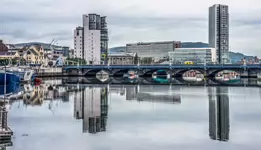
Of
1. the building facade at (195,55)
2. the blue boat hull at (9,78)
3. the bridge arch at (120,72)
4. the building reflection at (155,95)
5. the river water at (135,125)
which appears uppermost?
the building facade at (195,55)

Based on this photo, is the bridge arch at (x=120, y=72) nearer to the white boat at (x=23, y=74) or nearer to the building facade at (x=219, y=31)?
the white boat at (x=23, y=74)

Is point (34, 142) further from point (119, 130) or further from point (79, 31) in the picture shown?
point (79, 31)

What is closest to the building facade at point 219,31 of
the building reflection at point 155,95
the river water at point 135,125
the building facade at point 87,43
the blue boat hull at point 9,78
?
the building facade at point 87,43

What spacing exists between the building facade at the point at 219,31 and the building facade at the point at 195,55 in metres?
4.80

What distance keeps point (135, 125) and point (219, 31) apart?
480 feet

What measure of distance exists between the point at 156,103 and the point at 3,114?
1823 centimetres

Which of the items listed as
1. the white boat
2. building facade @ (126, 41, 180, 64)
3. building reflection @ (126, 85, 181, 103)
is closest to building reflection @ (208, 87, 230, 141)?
building reflection @ (126, 85, 181, 103)

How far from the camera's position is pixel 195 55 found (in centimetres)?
15625

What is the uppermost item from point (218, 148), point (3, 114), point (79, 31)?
point (79, 31)

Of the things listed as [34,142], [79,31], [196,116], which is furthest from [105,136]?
[79,31]

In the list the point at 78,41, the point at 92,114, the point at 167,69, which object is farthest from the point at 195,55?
the point at 92,114

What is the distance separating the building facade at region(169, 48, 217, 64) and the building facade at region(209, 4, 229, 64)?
480cm

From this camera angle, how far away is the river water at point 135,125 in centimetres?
1769

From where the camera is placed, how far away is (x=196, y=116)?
86.9 ft
